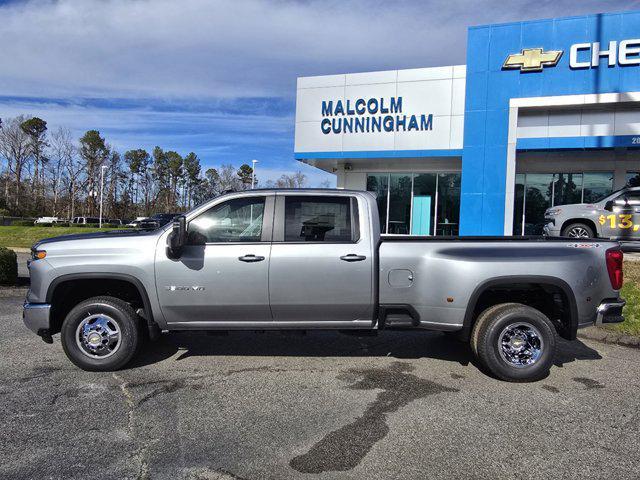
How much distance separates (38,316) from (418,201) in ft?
59.4

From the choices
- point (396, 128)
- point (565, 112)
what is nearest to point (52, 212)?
point (396, 128)

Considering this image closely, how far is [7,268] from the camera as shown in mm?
10117

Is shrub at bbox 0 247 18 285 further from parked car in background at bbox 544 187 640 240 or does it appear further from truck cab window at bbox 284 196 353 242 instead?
parked car in background at bbox 544 187 640 240

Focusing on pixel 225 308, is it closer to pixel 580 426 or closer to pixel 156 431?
pixel 156 431

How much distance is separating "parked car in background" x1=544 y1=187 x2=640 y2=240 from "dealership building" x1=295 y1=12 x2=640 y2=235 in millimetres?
4930

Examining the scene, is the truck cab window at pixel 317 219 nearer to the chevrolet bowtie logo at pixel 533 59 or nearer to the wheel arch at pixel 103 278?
the wheel arch at pixel 103 278

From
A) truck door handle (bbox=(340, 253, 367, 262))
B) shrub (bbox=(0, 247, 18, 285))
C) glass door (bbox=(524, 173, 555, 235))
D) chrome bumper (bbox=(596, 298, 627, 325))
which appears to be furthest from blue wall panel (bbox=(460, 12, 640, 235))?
shrub (bbox=(0, 247, 18, 285))

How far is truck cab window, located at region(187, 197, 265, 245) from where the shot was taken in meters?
4.98

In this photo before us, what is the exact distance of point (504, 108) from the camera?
1680cm

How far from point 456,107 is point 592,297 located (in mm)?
14209

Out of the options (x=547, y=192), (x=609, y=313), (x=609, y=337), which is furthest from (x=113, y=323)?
(x=547, y=192)

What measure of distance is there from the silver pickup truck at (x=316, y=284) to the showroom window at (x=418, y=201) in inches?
621

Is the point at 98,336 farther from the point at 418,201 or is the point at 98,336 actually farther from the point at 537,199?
the point at 537,199

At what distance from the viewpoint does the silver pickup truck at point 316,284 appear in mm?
4844
